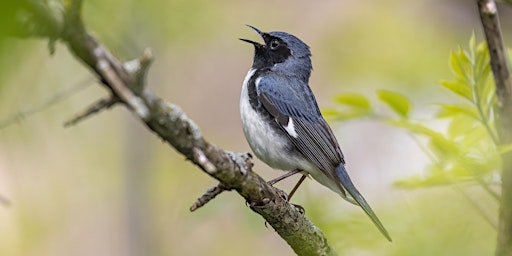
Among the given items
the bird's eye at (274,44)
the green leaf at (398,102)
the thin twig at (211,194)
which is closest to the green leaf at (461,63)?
the green leaf at (398,102)

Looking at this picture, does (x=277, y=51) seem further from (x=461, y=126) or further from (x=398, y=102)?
(x=461, y=126)

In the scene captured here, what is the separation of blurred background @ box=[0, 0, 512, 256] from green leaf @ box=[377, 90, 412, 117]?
0.83 feet

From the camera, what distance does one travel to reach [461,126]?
2.01m

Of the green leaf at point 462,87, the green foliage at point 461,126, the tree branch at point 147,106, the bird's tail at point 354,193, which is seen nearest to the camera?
the tree branch at point 147,106

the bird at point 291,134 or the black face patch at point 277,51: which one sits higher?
the black face patch at point 277,51

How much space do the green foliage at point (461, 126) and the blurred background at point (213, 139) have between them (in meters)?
0.13

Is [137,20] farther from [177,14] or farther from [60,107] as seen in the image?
[60,107]

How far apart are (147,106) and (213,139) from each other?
443cm

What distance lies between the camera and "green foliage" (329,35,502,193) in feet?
5.70

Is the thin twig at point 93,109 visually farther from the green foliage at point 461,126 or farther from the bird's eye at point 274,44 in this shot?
the bird's eye at point 274,44

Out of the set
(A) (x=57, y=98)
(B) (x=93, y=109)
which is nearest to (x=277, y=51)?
(A) (x=57, y=98)

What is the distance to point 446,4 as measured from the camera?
565cm

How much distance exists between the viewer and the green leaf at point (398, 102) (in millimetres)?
2139

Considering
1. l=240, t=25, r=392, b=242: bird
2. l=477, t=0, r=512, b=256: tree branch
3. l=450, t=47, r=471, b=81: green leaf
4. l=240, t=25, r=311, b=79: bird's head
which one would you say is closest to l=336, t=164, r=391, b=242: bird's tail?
l=240, t=25, r=392, b=242: bird
